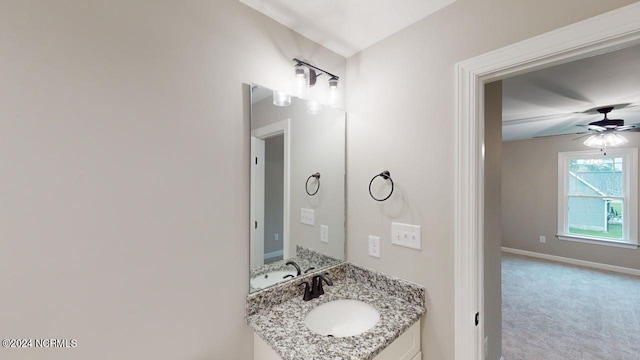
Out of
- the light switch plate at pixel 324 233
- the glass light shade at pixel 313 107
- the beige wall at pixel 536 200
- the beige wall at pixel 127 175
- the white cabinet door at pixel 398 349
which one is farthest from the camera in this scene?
the beige wall at pixel 536 200

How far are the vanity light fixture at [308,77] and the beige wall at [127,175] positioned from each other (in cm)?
Result: 21

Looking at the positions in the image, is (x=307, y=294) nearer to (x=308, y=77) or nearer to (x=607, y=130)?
(x=308, y=77)

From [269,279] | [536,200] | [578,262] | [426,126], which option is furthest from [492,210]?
[578,262]

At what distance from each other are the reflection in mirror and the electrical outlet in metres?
0.22

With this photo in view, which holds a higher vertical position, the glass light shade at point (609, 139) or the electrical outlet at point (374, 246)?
the glass light shade at point (609, 139)

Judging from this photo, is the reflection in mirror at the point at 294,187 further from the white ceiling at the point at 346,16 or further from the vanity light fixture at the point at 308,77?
the white ceiling at the point at 346,16

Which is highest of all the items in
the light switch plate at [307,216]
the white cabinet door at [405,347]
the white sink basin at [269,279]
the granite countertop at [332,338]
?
the light switch plate at [307,216]

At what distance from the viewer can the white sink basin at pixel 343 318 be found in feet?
4.34

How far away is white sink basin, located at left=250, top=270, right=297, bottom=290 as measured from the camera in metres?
1.28

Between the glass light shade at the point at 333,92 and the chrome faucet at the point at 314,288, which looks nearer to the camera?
the chrome faucet at the point at 314,288

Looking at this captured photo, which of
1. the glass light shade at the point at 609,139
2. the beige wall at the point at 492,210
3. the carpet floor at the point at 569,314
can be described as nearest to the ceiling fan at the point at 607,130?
the glass light shade at the point at 609,139

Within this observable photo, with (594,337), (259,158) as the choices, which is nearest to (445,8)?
(259,158)

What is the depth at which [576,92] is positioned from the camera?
8.04 feet

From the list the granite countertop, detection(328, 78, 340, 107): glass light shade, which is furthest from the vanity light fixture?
the granite countertop
